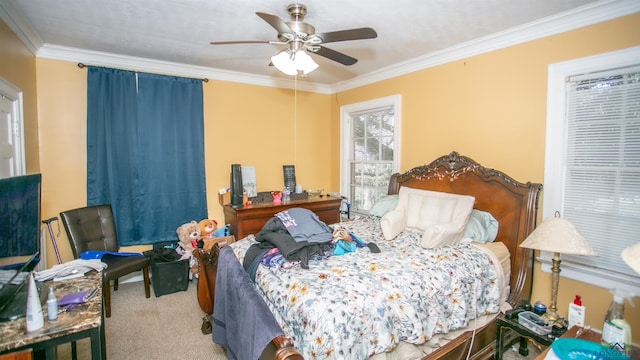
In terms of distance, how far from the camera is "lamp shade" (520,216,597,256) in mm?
1814

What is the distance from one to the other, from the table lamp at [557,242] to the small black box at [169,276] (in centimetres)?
326

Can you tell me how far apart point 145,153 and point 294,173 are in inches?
75.9

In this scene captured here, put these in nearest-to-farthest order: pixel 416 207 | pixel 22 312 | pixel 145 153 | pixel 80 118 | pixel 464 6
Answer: pixel 22 312, pixel 464 6, pixel 416 207, pixel 80 118, pixel 145 153

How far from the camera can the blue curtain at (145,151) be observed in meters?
3.24

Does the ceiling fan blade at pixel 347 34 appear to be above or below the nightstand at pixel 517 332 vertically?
above

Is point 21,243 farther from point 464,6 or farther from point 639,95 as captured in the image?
point 639,95

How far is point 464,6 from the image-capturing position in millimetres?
2209

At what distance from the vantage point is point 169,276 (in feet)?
10.8

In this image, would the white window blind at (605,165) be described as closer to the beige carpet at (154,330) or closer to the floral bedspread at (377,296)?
the floral bedspread at (377,296)

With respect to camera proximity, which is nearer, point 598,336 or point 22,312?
point 22,312

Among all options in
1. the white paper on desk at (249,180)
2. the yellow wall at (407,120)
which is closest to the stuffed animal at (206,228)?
the yellow wall at (407,120)

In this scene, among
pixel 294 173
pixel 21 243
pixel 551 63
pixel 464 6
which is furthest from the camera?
pixel 294 173

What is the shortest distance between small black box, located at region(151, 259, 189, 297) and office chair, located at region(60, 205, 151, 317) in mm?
96

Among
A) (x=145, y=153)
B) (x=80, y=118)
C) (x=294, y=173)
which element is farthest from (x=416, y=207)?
(x=80, y=118)
